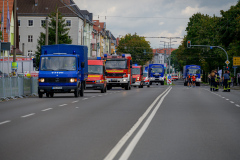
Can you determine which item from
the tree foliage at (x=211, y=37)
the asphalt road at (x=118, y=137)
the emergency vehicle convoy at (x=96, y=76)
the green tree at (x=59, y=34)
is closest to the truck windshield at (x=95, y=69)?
the emergency vehicle convoy at (x=96, y=76)

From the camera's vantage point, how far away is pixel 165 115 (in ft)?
51.2

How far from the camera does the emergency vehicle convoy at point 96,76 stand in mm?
35344

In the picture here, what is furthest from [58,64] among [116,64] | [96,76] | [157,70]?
[157,70]

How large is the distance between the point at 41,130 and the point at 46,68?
16.1 meters

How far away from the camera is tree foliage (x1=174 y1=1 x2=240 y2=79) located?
2057 inches

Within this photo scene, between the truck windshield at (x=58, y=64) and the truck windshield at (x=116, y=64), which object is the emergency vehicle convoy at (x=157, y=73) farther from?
the truck windshield at (x=58, y=64)

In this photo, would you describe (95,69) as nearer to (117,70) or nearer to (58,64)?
(117,70)

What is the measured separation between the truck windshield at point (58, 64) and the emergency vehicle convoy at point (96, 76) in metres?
8.13

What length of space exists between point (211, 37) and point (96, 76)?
53.6 meters

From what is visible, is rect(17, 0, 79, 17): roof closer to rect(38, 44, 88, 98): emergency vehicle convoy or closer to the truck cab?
the truck cab

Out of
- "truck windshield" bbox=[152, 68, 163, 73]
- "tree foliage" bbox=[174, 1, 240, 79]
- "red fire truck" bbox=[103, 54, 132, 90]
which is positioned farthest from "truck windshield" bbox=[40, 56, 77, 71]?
"truck windshield" bbox=[152, 68, 163, 73]

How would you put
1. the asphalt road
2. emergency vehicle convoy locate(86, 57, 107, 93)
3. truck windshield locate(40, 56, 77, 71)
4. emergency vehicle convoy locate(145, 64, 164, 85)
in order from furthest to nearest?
emergency vehicle convoy locate(145, 64, 164, 85), emergency vehicle convoy locate(86, 57, 107, 93), truck windshield locate(40, 56, 77, 71), the asphalt road

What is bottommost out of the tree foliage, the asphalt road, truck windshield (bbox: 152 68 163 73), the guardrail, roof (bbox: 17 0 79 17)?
the asphalt road

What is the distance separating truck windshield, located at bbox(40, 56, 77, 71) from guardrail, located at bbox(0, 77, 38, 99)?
5.43 feet
